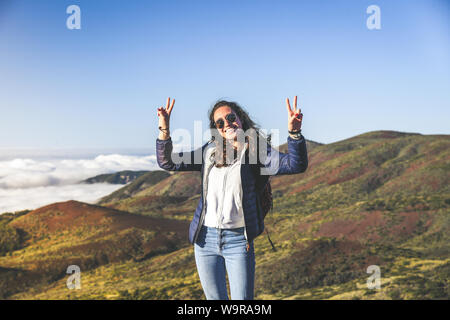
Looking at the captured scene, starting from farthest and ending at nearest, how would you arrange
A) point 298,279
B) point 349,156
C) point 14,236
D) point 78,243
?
point 349,156
point 14,236
point 78,243
point 298,279

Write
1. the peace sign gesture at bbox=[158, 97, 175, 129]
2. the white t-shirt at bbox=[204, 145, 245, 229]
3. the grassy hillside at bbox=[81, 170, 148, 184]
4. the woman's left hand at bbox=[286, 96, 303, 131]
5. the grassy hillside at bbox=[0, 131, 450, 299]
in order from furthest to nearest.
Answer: the grassy hillside at bbox=[81, 170, 148, 184]
the grassy hillside at bbox=[0, 131, 450, 299]
the peace sign gesture at bbox=[158, 97, 175, 129]
the white t-shirt at bbox=[204, 145, 245, 229]
the woman's left hand at bbox=[286, 96, 303, 131]

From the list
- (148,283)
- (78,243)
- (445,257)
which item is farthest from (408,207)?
(78,243)

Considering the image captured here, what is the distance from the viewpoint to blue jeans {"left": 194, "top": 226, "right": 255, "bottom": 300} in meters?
2.99

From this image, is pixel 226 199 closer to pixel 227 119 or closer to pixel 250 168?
pixel 250 168

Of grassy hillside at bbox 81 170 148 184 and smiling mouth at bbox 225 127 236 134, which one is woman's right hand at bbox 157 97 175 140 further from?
grassy hillside at bbox 81 170 148 184

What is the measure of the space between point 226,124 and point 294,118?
2.02 feet

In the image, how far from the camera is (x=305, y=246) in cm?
1855

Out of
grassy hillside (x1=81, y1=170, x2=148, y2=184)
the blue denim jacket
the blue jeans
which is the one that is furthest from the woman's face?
grassy hillside (x1=81, y1=170, x2=148, y2=184)

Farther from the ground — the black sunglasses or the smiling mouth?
the black sunglasses

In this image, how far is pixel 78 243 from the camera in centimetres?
2841

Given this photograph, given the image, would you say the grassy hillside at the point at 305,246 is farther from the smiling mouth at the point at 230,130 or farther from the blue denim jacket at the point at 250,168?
the smiling mouth at the point at 230,130
